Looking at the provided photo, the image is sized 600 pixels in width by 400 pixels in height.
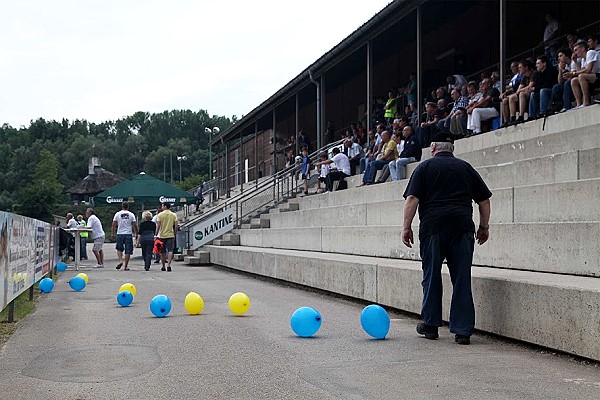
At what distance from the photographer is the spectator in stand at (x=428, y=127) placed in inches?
614

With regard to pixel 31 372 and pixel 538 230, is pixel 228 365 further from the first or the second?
pixel 538 230

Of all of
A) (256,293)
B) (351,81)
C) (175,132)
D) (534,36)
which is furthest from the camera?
(175,132)

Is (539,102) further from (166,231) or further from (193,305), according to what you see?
(166,231)

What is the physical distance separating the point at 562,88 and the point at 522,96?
2.49ft

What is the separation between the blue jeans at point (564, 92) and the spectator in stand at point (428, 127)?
12.3ft

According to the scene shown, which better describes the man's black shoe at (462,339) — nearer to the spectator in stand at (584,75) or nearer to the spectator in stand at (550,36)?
the spectator in stand at (584,75)

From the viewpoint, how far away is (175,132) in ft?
464

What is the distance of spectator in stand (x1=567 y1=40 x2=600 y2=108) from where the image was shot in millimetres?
10891

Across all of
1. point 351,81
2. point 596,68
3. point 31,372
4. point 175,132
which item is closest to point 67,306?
point 31,372

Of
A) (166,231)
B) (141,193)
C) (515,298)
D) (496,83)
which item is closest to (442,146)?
(515,298)

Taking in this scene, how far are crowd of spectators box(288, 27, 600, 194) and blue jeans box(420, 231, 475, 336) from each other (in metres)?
4.78

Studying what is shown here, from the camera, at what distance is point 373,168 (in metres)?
16.4

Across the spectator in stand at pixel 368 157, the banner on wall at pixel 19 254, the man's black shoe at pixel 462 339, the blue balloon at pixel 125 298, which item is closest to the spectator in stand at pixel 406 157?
the spectator in stand at pixel 368 157

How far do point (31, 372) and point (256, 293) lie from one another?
23.5 feet
